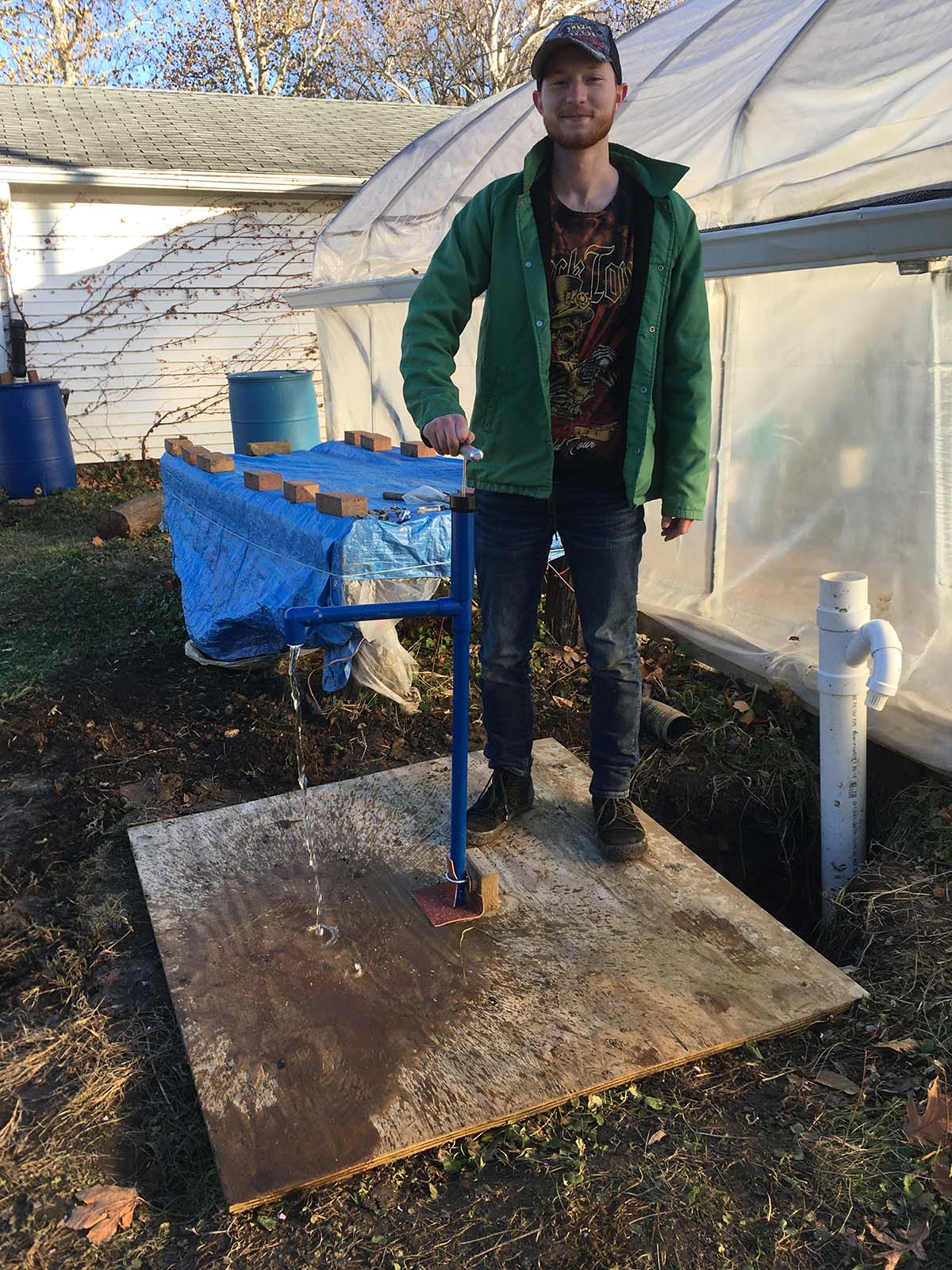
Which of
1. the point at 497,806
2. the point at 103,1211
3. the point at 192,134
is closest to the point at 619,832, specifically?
the point at 497,806

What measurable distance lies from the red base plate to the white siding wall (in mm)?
8401

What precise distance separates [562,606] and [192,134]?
29.2 ft

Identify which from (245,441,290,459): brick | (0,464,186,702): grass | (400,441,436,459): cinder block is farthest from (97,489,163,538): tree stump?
(400,441,436,459): cinder block

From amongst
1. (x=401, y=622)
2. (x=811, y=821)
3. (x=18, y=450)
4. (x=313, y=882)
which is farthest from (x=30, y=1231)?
(x=18, y=450)

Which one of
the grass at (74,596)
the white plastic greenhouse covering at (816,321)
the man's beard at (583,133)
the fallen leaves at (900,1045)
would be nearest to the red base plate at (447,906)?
the fallen leaves at (900,1045)

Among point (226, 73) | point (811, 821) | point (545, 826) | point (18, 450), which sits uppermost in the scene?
point (226, 73)

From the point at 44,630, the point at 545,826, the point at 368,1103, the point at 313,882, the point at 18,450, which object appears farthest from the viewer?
the point at 18,450

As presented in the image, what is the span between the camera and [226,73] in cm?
2448

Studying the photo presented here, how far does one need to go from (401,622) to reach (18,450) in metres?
5.57

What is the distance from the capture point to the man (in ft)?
8.52

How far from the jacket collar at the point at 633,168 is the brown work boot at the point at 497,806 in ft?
5.48

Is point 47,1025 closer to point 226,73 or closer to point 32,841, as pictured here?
point 32,841

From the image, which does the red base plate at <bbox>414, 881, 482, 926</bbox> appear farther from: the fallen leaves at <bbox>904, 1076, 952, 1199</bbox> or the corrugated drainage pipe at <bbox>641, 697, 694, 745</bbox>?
the corrugated drainage pipe at <bbox>641, 697, 694, 745</bbox>

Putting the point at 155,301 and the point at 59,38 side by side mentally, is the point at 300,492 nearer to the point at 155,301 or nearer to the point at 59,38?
the point at 155,301
